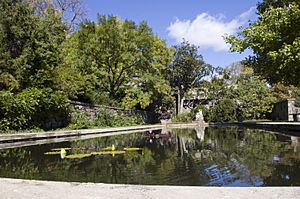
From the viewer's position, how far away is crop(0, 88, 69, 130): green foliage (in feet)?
51.9

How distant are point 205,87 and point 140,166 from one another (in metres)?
31.8

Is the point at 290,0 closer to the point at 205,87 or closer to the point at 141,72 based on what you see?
the point at 141,72

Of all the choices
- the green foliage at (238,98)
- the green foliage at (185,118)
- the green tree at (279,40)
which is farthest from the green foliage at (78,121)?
the green foliage at (238,98)

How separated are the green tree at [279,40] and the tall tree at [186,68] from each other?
22381 millimetres

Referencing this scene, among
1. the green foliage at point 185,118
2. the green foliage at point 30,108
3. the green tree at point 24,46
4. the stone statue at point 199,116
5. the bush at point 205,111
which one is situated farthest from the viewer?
the green foliage at point 185,118

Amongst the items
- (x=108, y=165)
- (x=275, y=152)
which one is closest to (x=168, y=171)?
(x=108, y=165)

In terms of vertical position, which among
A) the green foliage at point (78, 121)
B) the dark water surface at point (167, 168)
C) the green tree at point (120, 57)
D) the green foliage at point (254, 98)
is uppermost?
the green tree at point (120, 57)

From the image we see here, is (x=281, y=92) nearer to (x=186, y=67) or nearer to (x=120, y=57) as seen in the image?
(x=186, y=67)

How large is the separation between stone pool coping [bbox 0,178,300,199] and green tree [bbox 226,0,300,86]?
939 centimetres

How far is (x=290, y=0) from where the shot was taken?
15734 mm

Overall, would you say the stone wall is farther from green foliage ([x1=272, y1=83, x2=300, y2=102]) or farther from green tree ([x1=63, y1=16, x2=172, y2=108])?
green tree ([x1=63, y1=16, x2=172, y2=108])

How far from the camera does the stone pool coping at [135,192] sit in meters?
4.03

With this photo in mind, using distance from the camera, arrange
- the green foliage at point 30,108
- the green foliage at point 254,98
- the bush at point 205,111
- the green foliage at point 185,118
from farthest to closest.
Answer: the green foliage at point 185,118
the bush at point 205,111
the green foliage at point 254,98
the green foliage at point 30,108

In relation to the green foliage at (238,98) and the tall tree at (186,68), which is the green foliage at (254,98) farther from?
the tall tree at (186,68)
